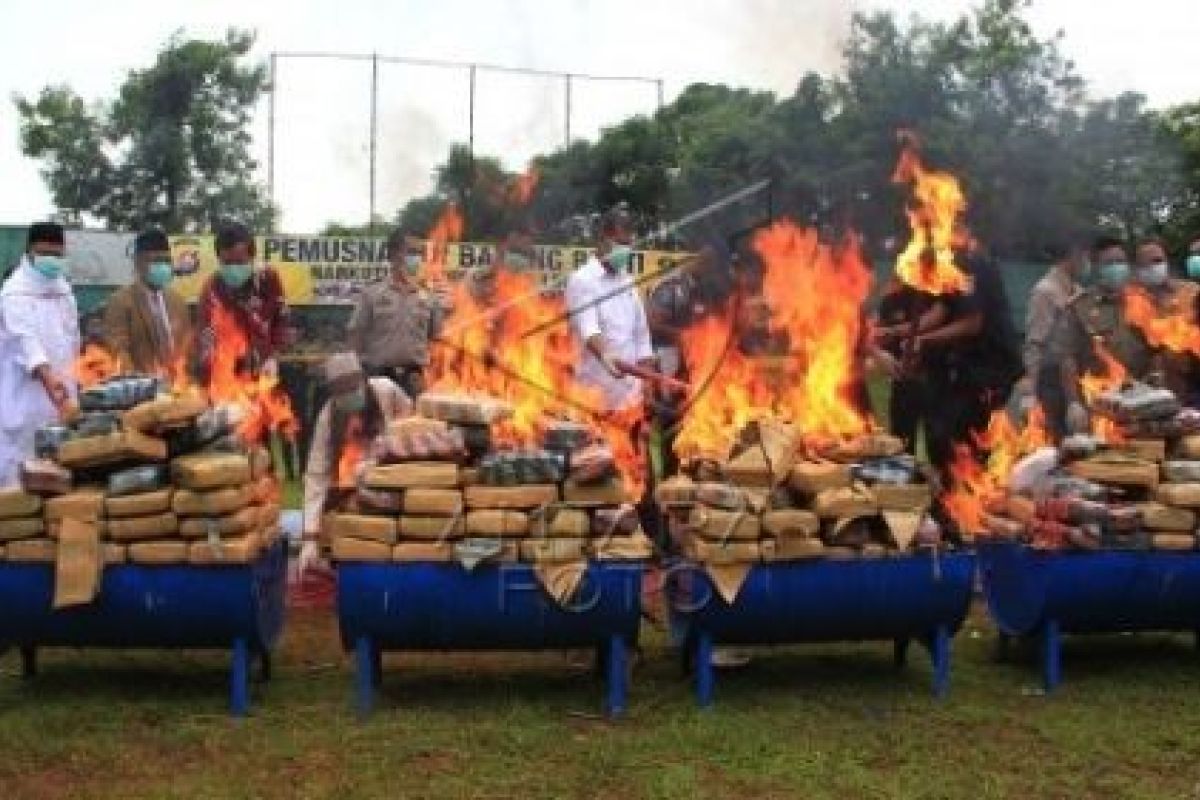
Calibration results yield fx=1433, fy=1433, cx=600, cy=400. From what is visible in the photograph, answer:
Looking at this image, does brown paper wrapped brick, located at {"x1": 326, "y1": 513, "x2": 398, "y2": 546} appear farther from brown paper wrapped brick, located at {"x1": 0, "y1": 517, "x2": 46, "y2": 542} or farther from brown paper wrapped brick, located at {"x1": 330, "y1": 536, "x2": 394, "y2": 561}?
brown paper wrapped brick, located at {"x1": 0, "y1": 517, "x2": 46, "y2": 542}

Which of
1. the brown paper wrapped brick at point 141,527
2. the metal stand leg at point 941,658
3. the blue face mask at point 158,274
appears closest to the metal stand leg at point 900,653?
the metal stand leg at point 941,658

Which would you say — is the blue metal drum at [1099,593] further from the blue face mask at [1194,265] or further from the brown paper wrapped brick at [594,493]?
Result: the blue face mask at [1194,265]

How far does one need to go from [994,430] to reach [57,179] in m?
31.7

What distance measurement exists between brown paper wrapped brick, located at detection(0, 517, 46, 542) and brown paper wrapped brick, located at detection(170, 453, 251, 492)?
55 cm

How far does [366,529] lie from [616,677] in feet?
3.97

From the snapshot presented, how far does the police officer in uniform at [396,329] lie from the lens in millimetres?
9281

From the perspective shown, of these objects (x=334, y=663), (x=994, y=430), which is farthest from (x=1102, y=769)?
(x=334, y=663)

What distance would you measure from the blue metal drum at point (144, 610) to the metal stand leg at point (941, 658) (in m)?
2.92

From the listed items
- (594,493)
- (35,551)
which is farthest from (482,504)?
(35,551)

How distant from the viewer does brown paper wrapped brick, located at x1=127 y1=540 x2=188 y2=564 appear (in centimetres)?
571

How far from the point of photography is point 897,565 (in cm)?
599

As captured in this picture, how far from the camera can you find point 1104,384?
7.61 meters

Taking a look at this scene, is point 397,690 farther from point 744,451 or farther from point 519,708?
point 744,451

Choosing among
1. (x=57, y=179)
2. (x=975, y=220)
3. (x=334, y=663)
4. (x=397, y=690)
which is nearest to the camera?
(x=397, y=690)
